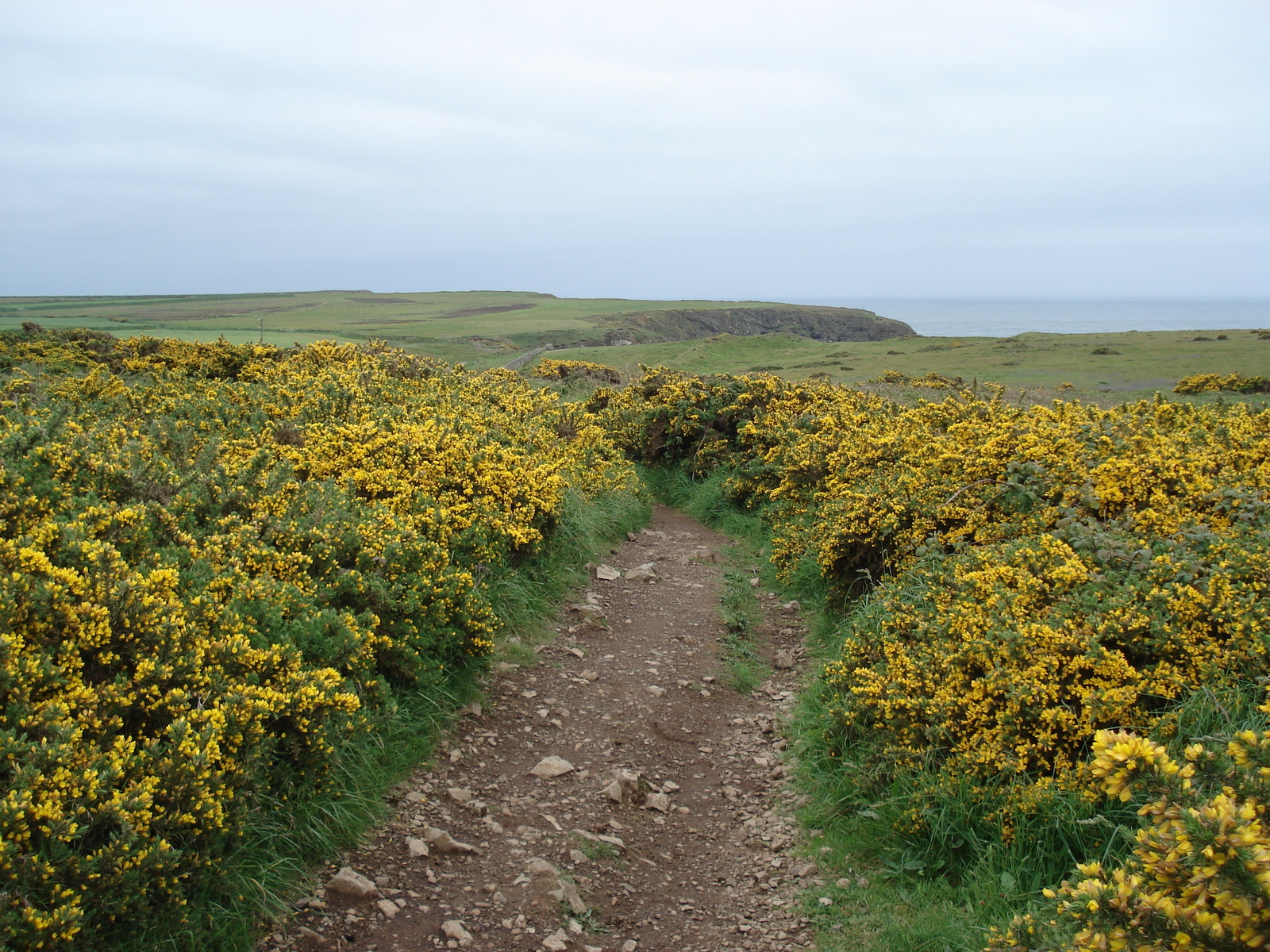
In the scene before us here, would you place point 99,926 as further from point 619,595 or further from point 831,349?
point 831,349

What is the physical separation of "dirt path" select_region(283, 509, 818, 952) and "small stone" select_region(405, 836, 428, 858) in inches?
0.5

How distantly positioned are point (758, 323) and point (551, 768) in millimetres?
87613

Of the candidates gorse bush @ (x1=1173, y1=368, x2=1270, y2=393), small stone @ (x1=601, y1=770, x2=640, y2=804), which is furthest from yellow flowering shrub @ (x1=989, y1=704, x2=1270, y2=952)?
gorse bush @ (x1=1173, y1=368, x2=1270, y2=393)

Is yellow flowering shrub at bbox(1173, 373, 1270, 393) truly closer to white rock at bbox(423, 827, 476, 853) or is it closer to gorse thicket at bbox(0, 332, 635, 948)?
gorse thicket at bbox(0, 332, 635, 948)

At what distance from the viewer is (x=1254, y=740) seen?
2.48m

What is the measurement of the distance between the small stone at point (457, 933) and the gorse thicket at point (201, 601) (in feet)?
3.21

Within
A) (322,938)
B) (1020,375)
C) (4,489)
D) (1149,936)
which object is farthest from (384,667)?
(1020,375)

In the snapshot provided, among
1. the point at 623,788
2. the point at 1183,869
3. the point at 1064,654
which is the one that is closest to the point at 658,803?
the point at 623,788

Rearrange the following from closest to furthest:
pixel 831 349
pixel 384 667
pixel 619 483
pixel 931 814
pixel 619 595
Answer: pixel 931 814 < pixel 384 667 < pixel 619 595 < pixel 619 483 < pixel 831 349

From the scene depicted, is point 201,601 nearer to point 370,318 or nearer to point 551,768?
point 551,768

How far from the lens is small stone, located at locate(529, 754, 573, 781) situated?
519 centimetres

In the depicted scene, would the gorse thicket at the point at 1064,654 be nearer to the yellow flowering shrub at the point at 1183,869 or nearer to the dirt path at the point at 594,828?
the yellow flowering shrub at the point at 1183,869

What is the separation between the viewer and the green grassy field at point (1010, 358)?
25.2m

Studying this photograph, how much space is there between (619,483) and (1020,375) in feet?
68.2
